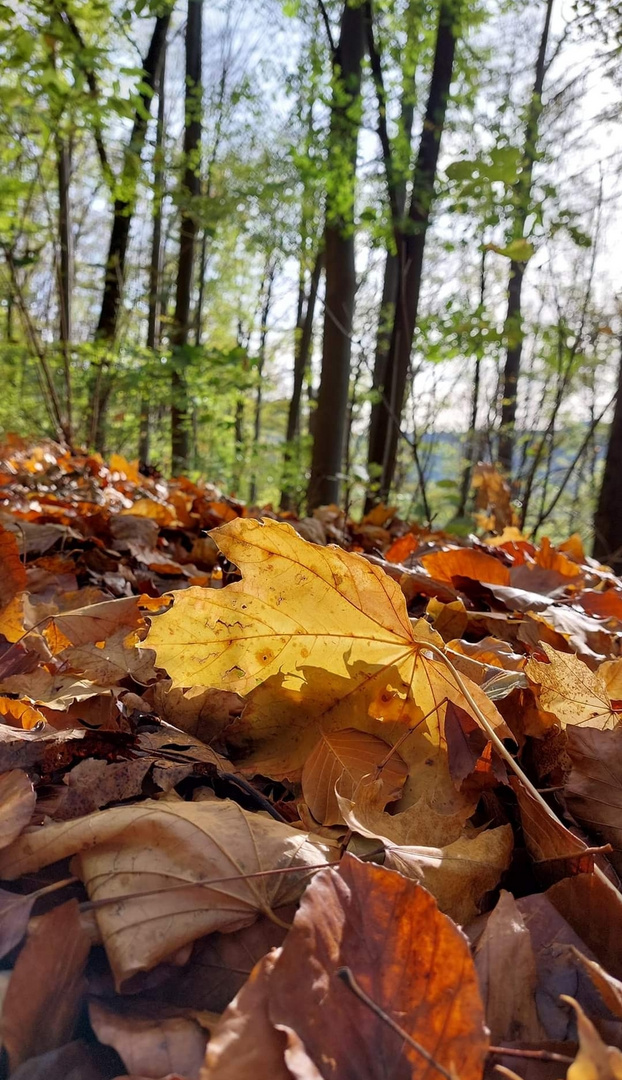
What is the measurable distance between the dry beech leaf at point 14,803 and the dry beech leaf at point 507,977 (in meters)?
0.42

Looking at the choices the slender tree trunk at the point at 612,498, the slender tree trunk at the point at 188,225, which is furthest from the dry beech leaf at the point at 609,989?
the slender tree trunk at the point at 188,225

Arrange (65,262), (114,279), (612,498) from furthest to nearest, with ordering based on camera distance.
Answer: (114,279) < (65,262) < (612,498)

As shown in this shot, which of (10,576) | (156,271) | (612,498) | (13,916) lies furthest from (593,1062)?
(156,271)

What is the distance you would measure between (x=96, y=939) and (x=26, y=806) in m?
0.15

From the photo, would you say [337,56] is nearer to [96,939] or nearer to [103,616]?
[103,616]

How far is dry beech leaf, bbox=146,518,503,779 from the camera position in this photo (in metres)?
0.77

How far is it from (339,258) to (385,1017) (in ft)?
20.5

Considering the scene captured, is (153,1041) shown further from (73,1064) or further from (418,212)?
(418,212)

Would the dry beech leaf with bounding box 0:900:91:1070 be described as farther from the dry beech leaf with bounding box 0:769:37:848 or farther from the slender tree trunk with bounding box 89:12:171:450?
the slender tree trunk with bounding box 89:12:171:450

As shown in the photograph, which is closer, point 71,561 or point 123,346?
point 71,561

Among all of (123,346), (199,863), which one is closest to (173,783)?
(199,863)

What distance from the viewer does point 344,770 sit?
0.78 meters

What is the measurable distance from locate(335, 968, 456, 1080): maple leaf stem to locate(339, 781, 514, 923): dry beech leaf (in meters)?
0.17

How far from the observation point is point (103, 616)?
1.13 meters
